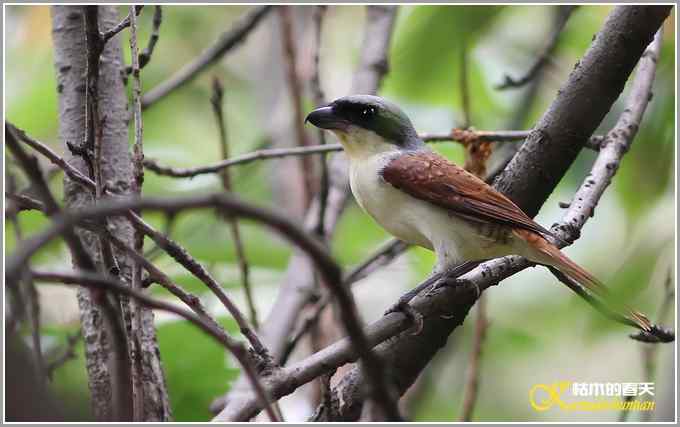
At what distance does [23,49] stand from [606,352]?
195 inches

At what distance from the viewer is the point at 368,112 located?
336 centimetres

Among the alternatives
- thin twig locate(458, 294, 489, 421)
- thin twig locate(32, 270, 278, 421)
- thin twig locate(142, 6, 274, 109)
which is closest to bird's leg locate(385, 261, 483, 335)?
thin twig locate(458, 294, 489, 421)

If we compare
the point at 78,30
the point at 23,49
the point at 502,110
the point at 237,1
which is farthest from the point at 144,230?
the point at 23,49

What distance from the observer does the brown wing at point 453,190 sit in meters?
2.90

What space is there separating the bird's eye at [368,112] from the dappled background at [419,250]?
31.9 inches

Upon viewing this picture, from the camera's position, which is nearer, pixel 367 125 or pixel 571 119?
pixel 571 119

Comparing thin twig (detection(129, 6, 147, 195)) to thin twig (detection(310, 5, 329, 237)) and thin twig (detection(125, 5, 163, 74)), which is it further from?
thin twig (detection(310, 5, 329, 237))

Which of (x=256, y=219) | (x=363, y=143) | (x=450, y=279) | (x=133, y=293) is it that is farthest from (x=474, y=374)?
(x=256, y=219)

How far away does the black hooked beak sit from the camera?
10.5 feet

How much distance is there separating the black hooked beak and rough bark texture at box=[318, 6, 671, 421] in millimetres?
768

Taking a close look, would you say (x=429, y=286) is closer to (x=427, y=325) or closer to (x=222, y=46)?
(x=427, y=325)

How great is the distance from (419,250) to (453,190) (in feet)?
6.04

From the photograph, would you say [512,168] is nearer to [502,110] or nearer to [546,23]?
[502,110]

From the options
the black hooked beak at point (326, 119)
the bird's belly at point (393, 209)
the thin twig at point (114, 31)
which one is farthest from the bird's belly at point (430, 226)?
the thin twig at point (114, 31)
